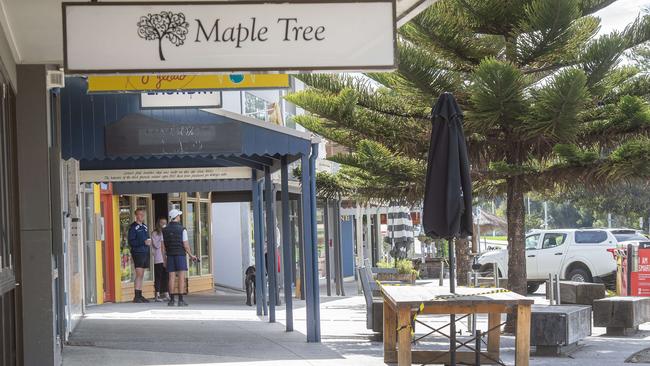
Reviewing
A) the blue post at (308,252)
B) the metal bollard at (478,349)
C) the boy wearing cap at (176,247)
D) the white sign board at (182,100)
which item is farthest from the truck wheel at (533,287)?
the metal bollard at (478,349)

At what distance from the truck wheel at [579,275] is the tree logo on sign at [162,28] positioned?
21193 mm

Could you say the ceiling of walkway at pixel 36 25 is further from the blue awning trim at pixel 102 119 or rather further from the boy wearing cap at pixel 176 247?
the boy wearing cap at pixel 176 247

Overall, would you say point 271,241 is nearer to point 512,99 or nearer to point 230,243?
point 512,99

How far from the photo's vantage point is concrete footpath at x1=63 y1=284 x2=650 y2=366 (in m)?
10.8

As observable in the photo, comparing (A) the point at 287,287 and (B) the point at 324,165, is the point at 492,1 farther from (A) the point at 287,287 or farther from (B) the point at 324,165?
(B) the point at 324,165

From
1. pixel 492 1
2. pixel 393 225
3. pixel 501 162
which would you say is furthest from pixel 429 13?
pixel 393 225

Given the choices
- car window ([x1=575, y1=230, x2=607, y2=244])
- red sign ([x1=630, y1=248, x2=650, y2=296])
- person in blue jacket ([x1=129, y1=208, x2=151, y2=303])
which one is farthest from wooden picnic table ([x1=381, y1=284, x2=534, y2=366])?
car window ([x1=575, y1=230, x2=607, y2=244])

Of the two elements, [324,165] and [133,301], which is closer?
[133,301]

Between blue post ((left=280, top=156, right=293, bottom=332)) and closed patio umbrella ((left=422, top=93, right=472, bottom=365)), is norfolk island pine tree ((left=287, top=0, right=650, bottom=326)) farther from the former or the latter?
closed patio umbrella ((left=422, top=93, right=472, bottom=365))

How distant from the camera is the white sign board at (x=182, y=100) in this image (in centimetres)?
1136

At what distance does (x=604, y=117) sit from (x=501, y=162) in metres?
2.13

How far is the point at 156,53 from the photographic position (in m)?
5.79

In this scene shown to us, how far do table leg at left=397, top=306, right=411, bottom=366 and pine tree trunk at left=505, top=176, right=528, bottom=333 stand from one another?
771 centimetres

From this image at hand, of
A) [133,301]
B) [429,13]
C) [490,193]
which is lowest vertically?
[133,301]
